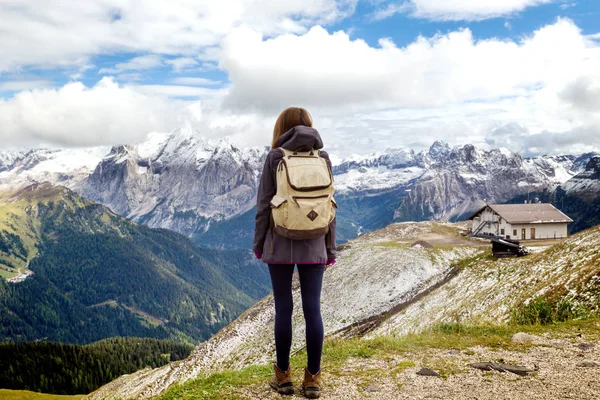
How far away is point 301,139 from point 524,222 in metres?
84.0

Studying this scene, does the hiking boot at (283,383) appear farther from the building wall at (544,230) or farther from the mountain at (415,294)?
the building wall at (544,230)

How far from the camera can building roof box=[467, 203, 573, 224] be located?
83.1m

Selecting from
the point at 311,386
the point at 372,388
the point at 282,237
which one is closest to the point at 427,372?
the point at 372,388

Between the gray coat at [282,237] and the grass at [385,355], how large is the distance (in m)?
3.57

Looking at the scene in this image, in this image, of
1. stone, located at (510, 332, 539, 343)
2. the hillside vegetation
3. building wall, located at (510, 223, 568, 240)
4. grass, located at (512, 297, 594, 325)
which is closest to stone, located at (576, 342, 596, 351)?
stone, located at (510, 332, 539, 343)

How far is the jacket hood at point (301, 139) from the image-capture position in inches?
401

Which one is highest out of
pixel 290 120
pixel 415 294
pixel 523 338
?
pixel 290 120

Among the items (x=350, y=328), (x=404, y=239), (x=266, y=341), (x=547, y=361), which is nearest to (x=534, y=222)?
(x=404, y=239)

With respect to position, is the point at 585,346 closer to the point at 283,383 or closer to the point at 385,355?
the point at 385,355

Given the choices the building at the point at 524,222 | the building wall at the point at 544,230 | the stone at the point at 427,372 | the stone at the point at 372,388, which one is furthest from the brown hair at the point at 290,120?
the building wall at the point at 544,230

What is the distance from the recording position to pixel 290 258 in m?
9.88

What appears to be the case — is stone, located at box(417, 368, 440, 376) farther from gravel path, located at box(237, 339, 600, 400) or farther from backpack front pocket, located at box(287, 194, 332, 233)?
backpack front pocket, located at box(287, 194, 332, 233)

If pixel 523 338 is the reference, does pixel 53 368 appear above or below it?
below

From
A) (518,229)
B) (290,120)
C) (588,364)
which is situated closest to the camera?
(290,120)
